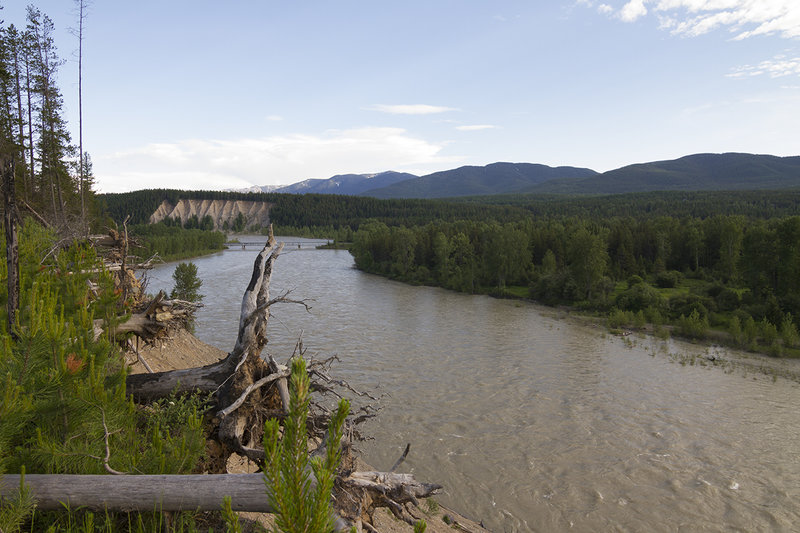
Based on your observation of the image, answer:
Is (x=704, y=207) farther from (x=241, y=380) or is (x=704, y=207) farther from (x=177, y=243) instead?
(x=241, y=380)

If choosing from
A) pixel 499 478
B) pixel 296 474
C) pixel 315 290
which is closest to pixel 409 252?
pixel 315 290

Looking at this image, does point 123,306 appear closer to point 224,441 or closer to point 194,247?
point 224,441

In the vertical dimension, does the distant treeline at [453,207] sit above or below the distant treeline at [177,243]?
above

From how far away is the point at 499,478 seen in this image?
12.5 meters

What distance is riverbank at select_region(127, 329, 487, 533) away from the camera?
5.84m

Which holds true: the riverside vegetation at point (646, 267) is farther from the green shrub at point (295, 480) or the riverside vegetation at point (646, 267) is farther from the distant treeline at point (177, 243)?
the green shrub at point (295, 480)

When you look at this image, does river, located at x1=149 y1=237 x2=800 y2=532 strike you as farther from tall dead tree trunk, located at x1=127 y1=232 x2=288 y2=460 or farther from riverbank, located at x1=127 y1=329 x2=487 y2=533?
tall dead tree trunk, located at x1=127 y1=232 x2=288 y2=460

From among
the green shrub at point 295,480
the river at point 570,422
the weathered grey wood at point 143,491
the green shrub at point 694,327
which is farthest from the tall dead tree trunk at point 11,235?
the green shrub at point 694,327

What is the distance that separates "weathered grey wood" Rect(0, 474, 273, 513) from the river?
599 centimetres

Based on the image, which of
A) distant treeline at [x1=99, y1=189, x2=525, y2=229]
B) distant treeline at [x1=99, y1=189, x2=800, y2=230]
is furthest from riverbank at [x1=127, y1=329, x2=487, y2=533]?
distant treeline at [x1=99, y1=189, x2=525, y2=229]

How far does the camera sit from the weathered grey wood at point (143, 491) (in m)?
3.81

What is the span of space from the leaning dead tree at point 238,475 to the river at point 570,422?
3725 mm

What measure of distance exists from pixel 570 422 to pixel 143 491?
604 inches

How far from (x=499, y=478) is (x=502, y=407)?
17.1ft
